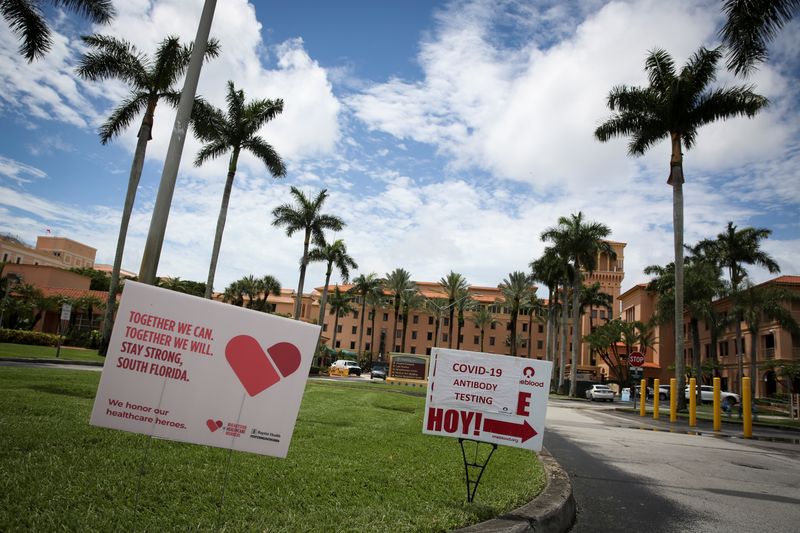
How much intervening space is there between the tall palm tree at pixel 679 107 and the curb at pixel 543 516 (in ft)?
78.8

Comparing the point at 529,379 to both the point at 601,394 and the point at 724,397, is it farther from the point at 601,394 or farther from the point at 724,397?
the point at 601,394

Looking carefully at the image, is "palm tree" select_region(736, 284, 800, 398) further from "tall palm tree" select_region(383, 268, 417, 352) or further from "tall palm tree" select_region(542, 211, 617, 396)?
"tall palm tree" select_region(383, 268, 417, 352)

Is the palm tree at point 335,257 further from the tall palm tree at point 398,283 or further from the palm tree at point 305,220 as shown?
the tall palm tree at point 398,283

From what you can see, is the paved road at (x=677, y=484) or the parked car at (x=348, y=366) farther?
the parked car at (x=348, y=366)

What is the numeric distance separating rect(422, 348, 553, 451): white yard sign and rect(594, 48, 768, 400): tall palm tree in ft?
81.2

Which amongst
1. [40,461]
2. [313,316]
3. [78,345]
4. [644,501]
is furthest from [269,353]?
[313,316]

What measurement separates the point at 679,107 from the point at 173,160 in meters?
27.6

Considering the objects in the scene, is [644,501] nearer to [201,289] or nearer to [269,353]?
[269,353]

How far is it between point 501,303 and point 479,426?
79.4 m

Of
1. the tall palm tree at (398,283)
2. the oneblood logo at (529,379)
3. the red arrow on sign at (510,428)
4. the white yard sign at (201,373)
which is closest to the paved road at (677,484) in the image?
the red arrow on sign at (510,428)

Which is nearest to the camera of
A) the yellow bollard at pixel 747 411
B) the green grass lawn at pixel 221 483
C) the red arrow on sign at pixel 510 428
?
the green grass lawn at pixel 221 483

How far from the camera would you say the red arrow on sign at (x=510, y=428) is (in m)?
5.34

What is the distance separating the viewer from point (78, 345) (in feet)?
133

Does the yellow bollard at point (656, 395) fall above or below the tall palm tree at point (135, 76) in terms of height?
below
